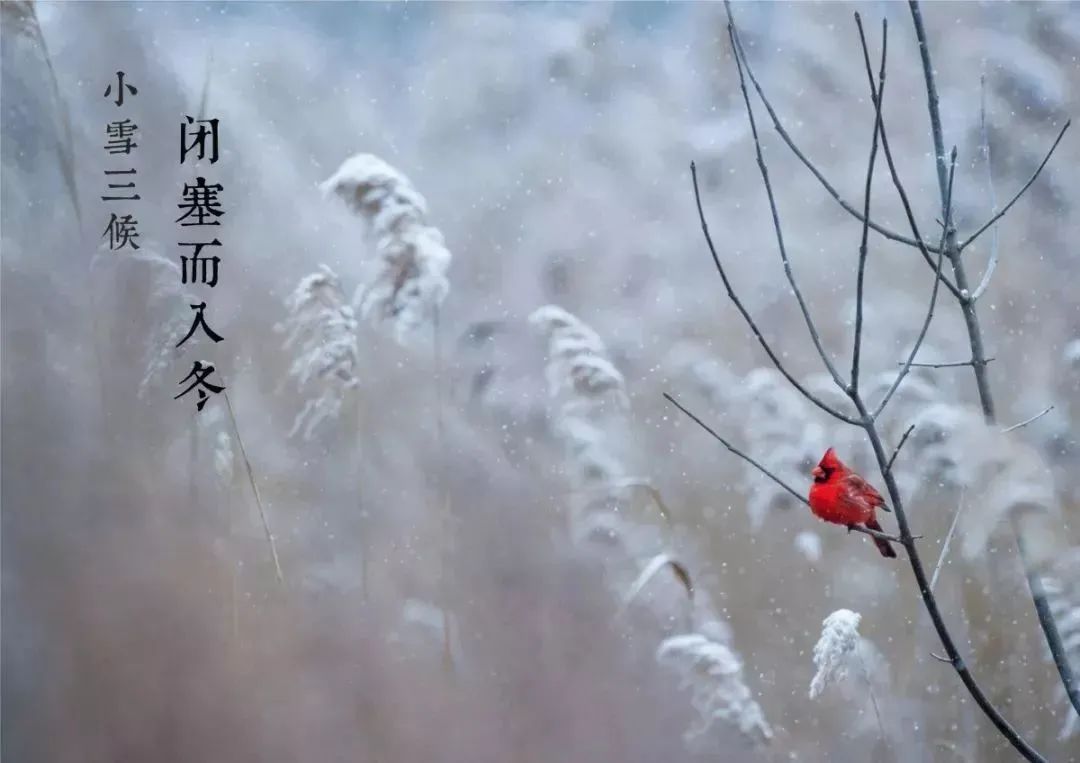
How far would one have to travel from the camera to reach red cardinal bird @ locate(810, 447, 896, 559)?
4.80ft

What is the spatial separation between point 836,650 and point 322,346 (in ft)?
3.92

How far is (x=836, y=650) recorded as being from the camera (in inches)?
65.1

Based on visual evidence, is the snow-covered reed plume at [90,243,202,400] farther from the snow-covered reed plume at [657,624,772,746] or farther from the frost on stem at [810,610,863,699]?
the frost on stem at [810,610,863,699]

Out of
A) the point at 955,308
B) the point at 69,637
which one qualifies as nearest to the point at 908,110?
the point at 955,308

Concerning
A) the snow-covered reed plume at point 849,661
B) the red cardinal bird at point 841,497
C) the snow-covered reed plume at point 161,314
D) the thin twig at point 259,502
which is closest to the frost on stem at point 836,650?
the snow-covered reed plume at point 849,661

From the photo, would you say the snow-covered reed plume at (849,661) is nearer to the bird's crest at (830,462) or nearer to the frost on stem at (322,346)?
the bird's crest at (830,462)

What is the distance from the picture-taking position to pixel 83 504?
195 cm

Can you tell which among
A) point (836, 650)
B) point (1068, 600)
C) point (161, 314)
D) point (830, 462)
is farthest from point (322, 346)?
point (1068, 600)

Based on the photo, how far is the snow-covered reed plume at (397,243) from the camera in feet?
5.91

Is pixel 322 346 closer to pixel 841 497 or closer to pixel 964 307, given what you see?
pixel 841 497

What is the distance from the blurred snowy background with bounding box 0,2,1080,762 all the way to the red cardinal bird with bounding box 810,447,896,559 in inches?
7.3

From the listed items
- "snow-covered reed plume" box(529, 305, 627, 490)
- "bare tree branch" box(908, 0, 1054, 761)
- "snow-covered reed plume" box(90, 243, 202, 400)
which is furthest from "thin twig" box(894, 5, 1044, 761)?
"snow-covered reed plume" box(90, 243, 202, 400)

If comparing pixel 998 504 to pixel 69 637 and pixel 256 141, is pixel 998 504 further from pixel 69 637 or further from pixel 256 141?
pixel 69 637

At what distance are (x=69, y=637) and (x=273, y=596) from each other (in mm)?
515
